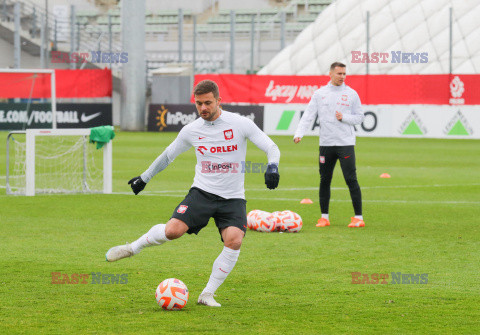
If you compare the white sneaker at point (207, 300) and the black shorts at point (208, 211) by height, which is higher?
the black shorts at point (208, 211)

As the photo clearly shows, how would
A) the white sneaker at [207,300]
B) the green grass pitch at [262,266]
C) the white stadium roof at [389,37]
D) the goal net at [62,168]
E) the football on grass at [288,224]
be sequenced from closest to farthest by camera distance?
the green grass pitch at [262,266], the white sneaker at [207,300], the football on grass at [288,224], the goal net at [62,168], the white stadium roof at [389,37]

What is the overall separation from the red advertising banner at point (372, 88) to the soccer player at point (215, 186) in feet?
87.1

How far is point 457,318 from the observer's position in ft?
20.2

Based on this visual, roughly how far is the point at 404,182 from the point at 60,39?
29529 millimetres

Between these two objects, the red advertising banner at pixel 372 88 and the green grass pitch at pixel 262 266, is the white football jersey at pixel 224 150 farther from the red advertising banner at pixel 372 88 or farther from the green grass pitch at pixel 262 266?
the red advertising banner at pixel 372 88

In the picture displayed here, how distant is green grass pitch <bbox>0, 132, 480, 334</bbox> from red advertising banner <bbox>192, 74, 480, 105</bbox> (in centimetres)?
1716

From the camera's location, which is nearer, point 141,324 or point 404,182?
point 141,324

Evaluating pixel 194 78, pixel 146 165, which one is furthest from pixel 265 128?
pixel 146 165

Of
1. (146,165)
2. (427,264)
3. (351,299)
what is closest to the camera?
(351,299)

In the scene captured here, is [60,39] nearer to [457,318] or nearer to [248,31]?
[248,31]

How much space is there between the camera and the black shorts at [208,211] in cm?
673

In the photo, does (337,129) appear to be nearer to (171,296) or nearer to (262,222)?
(262,222)
